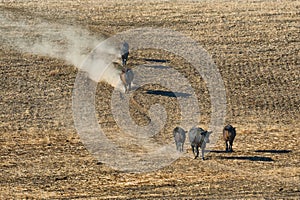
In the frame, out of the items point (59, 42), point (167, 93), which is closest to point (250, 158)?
point (167, 93)

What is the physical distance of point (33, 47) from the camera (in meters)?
48.3

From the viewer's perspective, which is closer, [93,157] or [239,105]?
[93,157]

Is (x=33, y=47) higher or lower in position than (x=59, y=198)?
higher

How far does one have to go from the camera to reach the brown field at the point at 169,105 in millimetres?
28516

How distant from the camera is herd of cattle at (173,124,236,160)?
101 ft

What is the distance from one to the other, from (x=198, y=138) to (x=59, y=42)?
20.8 meters

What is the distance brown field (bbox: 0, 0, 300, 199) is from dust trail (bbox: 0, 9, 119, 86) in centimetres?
45

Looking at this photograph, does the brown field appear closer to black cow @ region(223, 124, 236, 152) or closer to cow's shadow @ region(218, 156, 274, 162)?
cow's shadow @ region(218, 156, 274, 162)

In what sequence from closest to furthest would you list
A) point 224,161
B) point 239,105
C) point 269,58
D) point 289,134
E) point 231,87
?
point 224,161 → point 289,134 → point 239,105 → point 231,87 → point 269,58

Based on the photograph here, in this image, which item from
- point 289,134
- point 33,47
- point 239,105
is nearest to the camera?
point 289,134

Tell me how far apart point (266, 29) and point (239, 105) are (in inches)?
503

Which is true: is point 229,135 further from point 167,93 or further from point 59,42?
point 59,42

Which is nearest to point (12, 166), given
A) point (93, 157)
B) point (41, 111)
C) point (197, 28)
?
point (93, 157)

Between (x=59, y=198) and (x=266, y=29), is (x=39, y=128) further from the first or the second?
(x=266, y=29)
